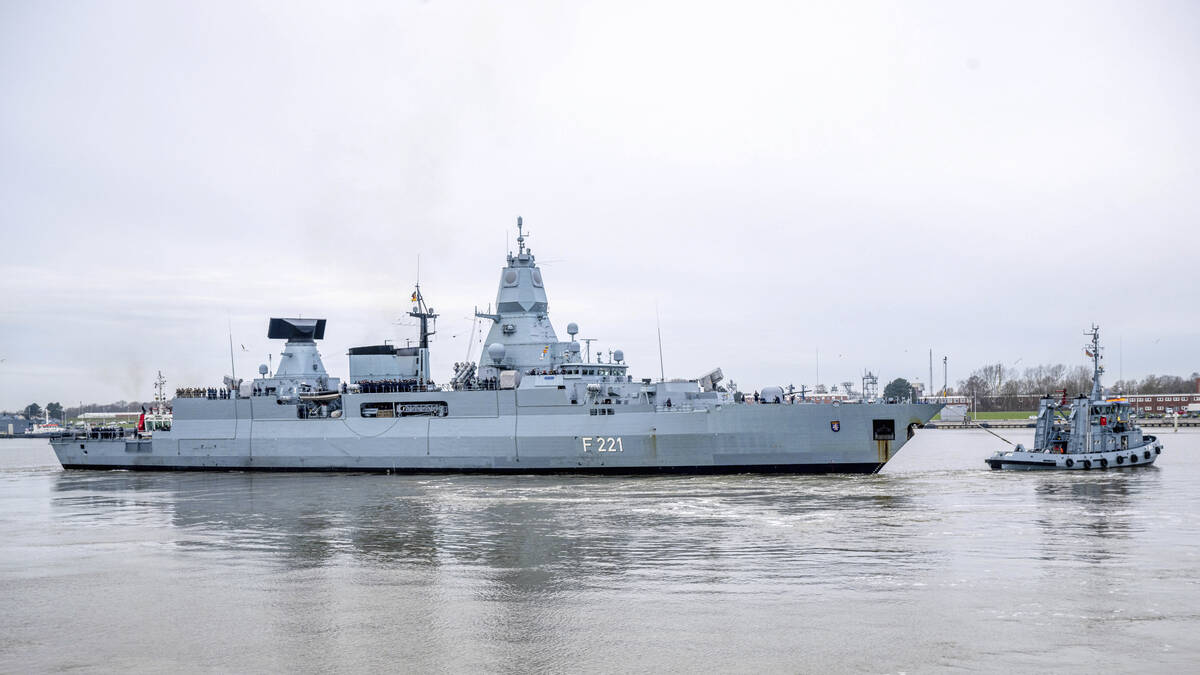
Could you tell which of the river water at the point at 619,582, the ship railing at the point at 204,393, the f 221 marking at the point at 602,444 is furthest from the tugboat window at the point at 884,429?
the ship railing at the point at 204,393

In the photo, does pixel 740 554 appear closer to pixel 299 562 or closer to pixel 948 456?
pixel 299 562

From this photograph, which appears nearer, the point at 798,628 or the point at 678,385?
the point at 798,628

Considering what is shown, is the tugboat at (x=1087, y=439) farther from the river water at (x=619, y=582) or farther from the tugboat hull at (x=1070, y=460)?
the river water at (x=619, y=582)

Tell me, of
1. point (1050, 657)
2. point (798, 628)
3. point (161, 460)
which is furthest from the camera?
point (161, 460)

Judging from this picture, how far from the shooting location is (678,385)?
3148cm

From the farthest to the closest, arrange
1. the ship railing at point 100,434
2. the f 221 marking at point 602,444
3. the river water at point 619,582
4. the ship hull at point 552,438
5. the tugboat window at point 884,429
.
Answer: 1. the ship railing at point 100,434
2. the f 221 marking at point 602,444
3. the tugboat window at point 884,429
4. the ship hull at point 552,438
5. the river water at point 619,582

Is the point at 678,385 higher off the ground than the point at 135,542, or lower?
higher

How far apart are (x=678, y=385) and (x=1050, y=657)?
71.7 feet

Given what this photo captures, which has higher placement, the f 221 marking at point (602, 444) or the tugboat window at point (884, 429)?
the tugboat window at point (884, 429)

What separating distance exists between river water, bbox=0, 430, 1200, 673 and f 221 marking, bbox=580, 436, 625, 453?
482cm

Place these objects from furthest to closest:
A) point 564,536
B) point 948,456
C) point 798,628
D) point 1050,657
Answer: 1. point 948,456
2. point 564,536
3. point 798,628
4. point 1050,657

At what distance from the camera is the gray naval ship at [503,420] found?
29922 millimetres

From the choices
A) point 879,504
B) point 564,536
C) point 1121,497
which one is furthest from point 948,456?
point 564,536

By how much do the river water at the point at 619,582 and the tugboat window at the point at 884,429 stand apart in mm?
4291
